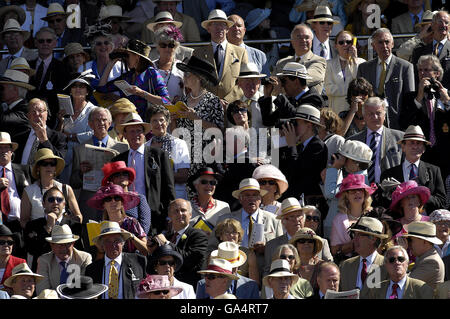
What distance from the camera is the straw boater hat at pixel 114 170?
664 inches

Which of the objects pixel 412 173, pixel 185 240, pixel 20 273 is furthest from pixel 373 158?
pixel 20 273

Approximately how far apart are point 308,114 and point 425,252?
101 inches

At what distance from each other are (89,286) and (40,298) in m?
0.75

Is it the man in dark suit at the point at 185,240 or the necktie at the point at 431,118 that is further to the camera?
the necktie at the point at 431,118

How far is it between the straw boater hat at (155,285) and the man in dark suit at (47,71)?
5.09 metres

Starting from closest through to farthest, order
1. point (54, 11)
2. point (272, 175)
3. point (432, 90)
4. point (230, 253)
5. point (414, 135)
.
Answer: point (230, 253), point (272, 175), point (414, 135), point (432, 90), point (54, 11)

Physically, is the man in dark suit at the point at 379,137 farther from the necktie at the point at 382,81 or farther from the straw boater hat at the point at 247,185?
the straw boater hat at the point at 247,185

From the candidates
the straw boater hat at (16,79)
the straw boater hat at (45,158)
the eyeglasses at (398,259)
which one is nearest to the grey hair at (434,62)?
the eyeglasses at (398,259)

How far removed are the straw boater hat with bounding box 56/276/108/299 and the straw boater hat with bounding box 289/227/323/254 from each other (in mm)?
2039

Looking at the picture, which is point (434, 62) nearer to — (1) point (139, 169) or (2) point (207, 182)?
(2) point (207, 182)

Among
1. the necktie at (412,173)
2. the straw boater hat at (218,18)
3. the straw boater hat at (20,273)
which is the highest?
the straw boater hat at (218,18)

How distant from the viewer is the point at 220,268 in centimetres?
1510

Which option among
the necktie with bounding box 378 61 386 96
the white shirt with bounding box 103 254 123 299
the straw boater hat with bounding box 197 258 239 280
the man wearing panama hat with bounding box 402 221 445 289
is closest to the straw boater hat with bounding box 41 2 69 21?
the necktie with bounding box 378 61 386 96

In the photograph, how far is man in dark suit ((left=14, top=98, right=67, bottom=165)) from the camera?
18094mm
